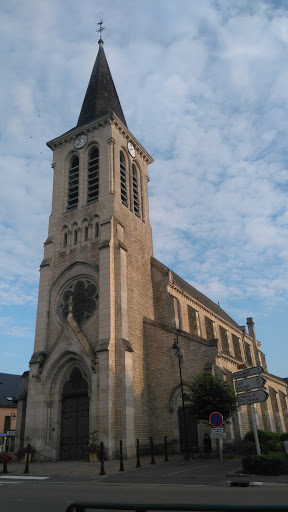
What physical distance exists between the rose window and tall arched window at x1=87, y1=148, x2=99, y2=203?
668 centimetres

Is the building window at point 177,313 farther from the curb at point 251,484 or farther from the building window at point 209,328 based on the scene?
the curb at point 251,484

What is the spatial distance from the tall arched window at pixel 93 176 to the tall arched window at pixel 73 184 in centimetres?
119

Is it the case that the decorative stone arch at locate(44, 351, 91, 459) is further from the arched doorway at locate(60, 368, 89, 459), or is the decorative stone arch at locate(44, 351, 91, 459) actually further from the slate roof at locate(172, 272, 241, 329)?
the slate roof at locate(172, 272, 241, 329)

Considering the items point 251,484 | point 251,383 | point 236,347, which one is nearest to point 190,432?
point 251,383

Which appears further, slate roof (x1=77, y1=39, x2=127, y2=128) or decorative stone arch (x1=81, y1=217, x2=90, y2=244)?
slate roof (x1=77, y1=39, x2=127, y2=128)

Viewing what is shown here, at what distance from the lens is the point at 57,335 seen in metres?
24.6

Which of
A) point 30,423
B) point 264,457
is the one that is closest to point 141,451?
point 30,423

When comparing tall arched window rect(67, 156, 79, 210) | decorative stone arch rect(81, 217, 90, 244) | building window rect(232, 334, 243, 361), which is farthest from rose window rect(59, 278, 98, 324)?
building window rect(232, 334, 243, 361)

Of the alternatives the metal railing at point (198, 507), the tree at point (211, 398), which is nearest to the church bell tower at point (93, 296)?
the tree at point (211, 398)

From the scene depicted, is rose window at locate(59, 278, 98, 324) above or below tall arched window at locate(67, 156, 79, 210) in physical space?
below

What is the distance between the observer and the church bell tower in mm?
20953

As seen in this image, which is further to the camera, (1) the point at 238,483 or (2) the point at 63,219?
(2) the point at 63,219

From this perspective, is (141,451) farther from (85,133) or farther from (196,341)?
(85,133)

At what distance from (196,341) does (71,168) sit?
57.5ft
